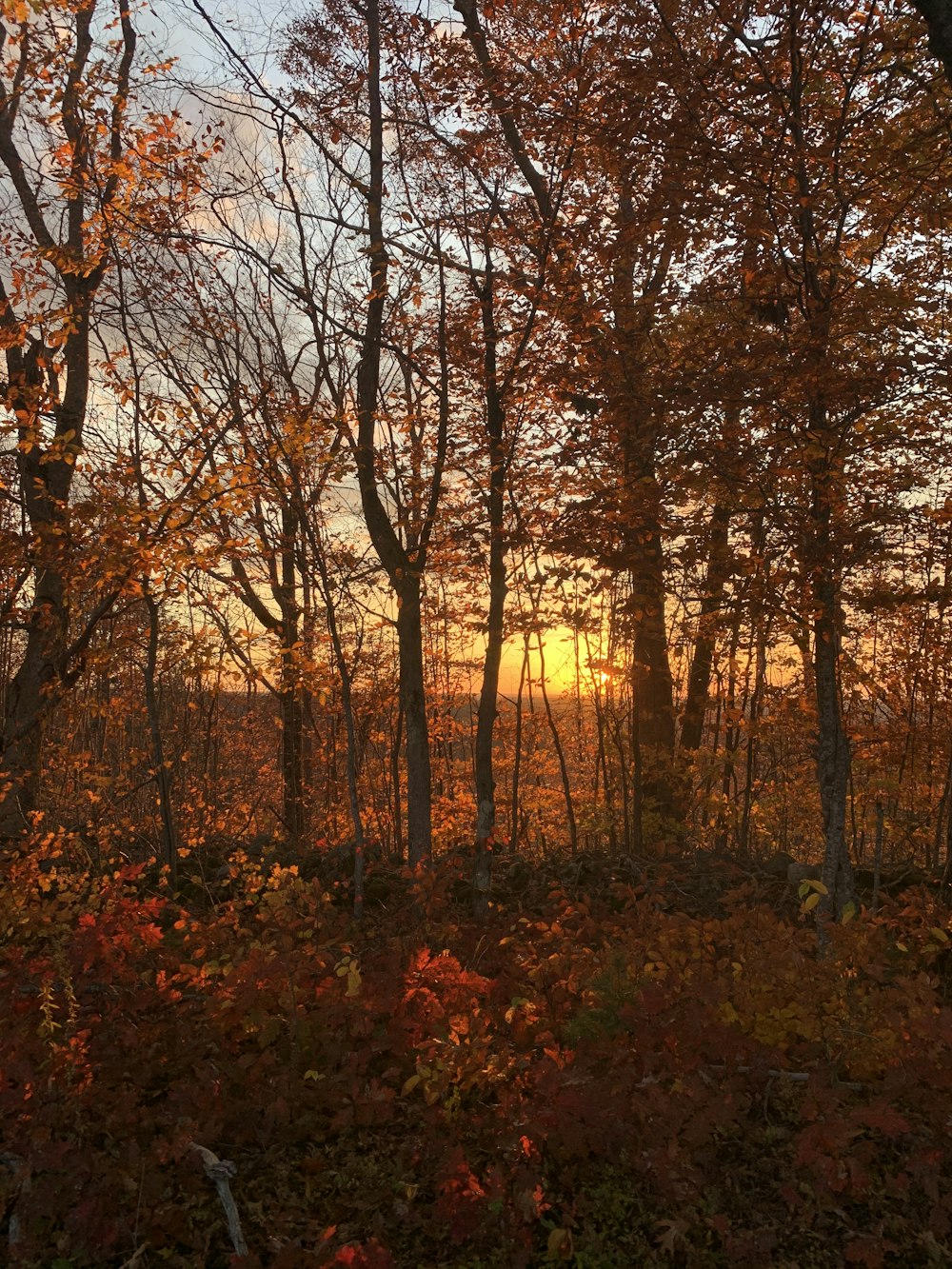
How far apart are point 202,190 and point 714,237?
204 inches

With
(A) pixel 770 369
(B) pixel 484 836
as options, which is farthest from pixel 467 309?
(B) pixel 484 836

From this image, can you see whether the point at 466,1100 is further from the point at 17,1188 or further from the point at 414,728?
the point at 414,728

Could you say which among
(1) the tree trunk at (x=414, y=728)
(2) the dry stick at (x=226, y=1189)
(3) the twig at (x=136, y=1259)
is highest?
(1) the tree trunk at (x=414, y=728)

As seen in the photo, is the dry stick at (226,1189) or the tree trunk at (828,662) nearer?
the dry stick at (226,1189)

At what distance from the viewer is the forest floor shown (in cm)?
329

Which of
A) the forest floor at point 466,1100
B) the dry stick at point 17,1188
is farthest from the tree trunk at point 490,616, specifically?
the dry stick at point 17,1188

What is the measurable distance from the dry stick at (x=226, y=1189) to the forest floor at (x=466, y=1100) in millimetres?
97

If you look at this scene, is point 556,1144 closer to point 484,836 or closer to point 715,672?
point 484,836

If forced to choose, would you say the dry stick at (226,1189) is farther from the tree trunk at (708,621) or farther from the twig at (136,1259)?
the tree trunk at (708,621)

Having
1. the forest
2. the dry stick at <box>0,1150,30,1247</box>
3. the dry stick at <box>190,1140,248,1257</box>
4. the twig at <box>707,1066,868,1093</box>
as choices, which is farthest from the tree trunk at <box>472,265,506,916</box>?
the dry stick at <box>0,1150,30,1247</box>

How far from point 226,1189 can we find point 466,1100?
1.45m

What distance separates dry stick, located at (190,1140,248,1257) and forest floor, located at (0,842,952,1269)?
0.10m

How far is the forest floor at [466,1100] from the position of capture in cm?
329

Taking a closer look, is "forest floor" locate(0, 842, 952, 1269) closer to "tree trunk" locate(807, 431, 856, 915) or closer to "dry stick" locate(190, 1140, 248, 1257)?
"dry stick" locate(190, 1140, 248, 1257)
